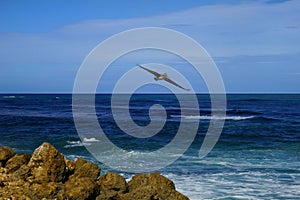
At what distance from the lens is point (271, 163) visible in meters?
19.4

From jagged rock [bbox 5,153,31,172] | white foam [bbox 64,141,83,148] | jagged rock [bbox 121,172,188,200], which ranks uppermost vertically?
jagged rock [bbox 5,153,31,172]

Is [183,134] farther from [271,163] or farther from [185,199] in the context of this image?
[185,199]

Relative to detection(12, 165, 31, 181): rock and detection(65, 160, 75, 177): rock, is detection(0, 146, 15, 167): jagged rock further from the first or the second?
detection(65, 160, 75, 177): rock

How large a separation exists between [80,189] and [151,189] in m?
1.40

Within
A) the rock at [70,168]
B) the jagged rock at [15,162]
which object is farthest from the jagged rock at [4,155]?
the rock at [70,168]

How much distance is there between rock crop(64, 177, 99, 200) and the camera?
8281 mm

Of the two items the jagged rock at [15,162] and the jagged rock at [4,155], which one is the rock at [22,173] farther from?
the jagged rock at [4,155]

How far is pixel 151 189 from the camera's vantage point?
28.4 ft

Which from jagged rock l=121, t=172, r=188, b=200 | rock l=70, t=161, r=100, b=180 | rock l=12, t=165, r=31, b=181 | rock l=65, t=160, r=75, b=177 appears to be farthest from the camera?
rock l=65, t=160, r=75, b=177

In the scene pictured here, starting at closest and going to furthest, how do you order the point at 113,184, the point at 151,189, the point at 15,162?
the point at 151,189 → the point at 113,184 → the point at 15,162

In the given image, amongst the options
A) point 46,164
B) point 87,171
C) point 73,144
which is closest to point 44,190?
point 46,164

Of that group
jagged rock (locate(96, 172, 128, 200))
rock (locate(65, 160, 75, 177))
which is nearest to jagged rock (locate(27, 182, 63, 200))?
jagged rock (locate(96, 172, 128, 200))

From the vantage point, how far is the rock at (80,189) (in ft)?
27.2

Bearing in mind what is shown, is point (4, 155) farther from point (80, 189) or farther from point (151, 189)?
point (151, 189)
